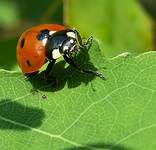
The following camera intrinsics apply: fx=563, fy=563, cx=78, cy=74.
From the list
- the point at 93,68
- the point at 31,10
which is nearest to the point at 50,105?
the point at 93,68

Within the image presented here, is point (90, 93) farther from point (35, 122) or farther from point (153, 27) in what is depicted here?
point (153, 27)

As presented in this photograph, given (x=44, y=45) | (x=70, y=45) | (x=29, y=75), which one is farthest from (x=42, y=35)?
(x=29, y=75)

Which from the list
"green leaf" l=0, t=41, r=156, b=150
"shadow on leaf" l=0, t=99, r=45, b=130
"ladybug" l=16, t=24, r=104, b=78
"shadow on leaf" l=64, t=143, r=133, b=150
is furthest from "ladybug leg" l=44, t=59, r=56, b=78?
"shadow on leaf" l=64, t=143, r=133, b=150

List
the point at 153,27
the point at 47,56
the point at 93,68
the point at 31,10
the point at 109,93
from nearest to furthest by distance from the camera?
1. the point at 109,93
2. the point at 93,68
3. the point at 47,56
4. the point at 153,27
5. the point at 31,10

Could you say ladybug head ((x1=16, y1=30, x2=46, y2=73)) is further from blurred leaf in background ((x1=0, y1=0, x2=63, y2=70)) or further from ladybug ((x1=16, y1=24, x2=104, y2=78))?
blurred leaf in background ((x1=0, y1=0, x2=63, y2=70))

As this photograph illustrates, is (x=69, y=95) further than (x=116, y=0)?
No

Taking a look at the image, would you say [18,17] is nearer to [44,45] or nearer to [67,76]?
[44,45]

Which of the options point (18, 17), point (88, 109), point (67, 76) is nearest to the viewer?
point (88, 109)
